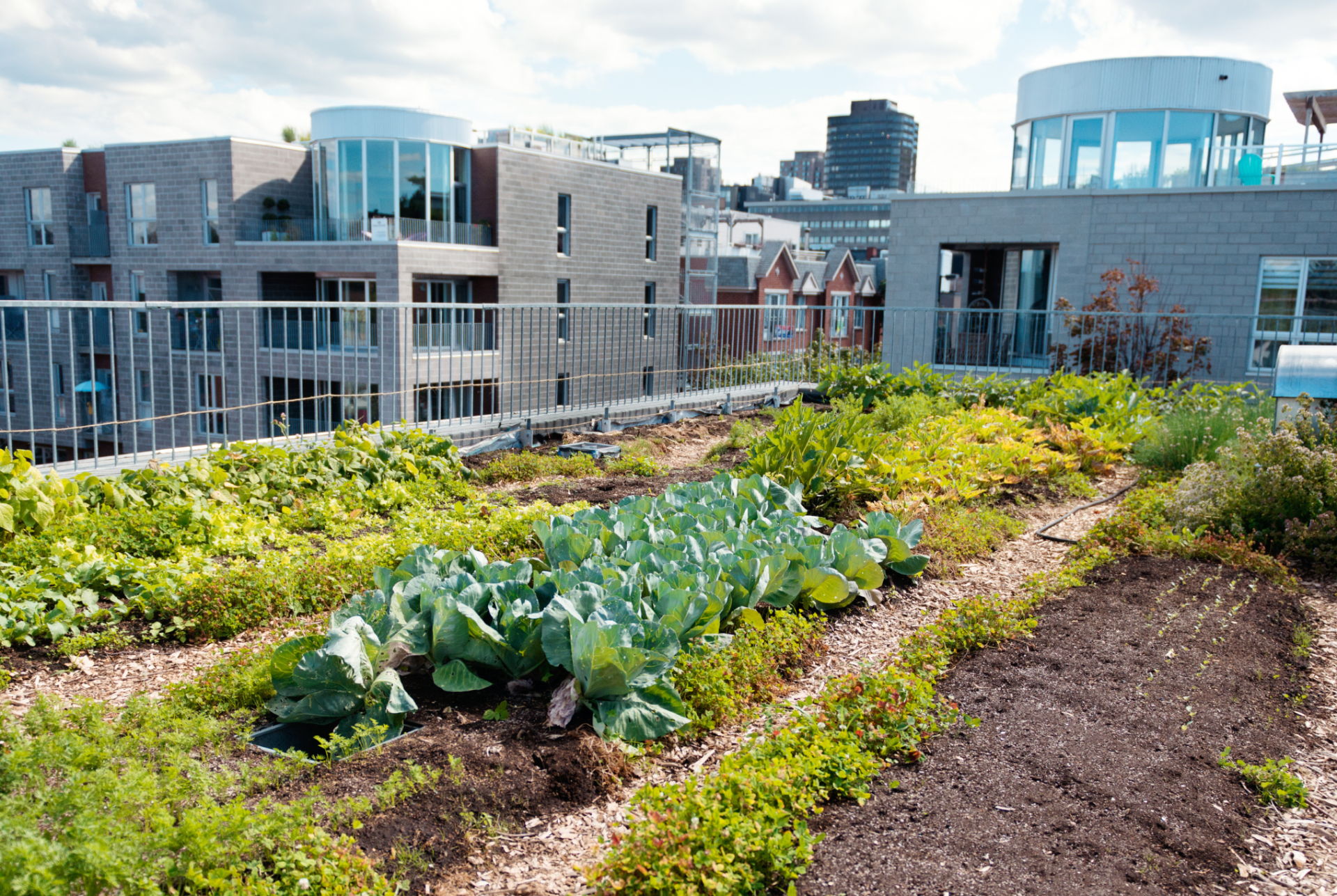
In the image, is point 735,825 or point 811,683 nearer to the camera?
point 735,825

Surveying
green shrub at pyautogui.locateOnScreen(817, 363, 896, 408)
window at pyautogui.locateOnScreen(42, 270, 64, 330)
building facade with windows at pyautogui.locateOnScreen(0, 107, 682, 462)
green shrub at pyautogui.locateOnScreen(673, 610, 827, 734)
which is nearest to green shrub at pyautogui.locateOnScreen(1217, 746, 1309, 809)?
green shrub at pyautogui.locateOnScreen(673, 610, 827, 734)

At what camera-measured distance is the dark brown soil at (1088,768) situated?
2.51 meters

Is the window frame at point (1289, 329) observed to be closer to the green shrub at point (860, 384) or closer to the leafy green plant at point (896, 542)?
the green shrub at point (860, 384)

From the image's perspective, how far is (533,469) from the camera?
723 cm

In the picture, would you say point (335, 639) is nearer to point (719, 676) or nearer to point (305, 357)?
point (719, 676)

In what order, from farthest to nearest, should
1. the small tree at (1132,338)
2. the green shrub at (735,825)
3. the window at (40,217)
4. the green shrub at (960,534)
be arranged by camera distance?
the window at (40,217) < the small tree at (1132,338) < the green shrub at (960,534) < the green shrub at (735,825)

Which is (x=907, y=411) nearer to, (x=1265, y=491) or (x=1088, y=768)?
A: (x=1265, y=491)

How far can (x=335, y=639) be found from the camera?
303 cm

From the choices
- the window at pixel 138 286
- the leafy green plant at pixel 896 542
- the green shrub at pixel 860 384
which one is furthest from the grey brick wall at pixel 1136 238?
the window at pixel 138 286

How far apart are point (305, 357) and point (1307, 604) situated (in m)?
21.6

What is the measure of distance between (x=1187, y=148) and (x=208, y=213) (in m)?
26.5

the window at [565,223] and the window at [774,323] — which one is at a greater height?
the window at [565,223]

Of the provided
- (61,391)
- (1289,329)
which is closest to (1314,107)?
(1289,329)

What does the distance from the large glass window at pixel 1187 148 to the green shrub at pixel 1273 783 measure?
697 inches
